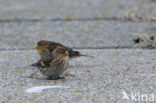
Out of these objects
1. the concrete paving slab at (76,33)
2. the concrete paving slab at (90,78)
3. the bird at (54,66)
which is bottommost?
the concrete paving slab at (76,33)

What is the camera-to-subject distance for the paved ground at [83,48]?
5.95 meters

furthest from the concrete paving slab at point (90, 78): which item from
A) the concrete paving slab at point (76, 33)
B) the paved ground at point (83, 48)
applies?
the concrete paving slab at point (76, 33)

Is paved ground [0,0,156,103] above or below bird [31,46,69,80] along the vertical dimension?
below

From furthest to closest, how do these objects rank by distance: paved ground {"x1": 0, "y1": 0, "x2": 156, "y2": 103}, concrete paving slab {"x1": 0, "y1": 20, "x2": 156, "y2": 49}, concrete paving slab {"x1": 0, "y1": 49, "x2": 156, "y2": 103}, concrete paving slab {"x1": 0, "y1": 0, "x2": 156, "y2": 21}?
concrete paving slab {"x1": 0, "y1": 0, "x2": 156, "y2": 21} < concrete paving slab {"x1": 0, "y1": 20, "x2": 156, "y2": 49} < paved ground {"x1": 0, "y1": 0, "x2": 156, "y2": 103} < concrete paving slab {"x1": 0, "y1": 49, "x2": 156, "y2": 103}

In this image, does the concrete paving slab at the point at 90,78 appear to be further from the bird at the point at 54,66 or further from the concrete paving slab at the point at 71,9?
the concrete paving slab at the point at 71,9

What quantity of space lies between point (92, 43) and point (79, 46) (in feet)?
1.17

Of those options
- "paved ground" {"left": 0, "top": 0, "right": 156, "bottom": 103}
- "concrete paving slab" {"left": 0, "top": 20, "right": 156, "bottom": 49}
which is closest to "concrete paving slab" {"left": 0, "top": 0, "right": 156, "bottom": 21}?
"paved ground" {"left": 0, "top": 0, "right": 156, "bottom": 103}

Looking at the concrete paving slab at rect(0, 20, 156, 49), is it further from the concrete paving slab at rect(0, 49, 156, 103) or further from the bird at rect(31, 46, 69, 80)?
the bird at rect(31, 46, 69, 80)

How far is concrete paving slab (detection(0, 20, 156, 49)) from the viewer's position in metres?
9.68

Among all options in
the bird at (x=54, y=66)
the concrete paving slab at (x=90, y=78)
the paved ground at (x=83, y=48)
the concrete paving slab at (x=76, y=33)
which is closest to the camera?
the concrete paving slab at (x=90, y=78)

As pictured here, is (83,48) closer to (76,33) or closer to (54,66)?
(76,33)

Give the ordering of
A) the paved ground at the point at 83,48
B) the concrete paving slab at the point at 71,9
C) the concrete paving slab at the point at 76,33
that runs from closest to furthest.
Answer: the paved ground at the point at 83,48
the concrete paving slab at the point at 76,33
the concrete paving slab at the point at 71,9

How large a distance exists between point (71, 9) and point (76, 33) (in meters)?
3.17

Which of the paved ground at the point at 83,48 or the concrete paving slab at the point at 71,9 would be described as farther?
the concrete paving slab at the point at 71,9
